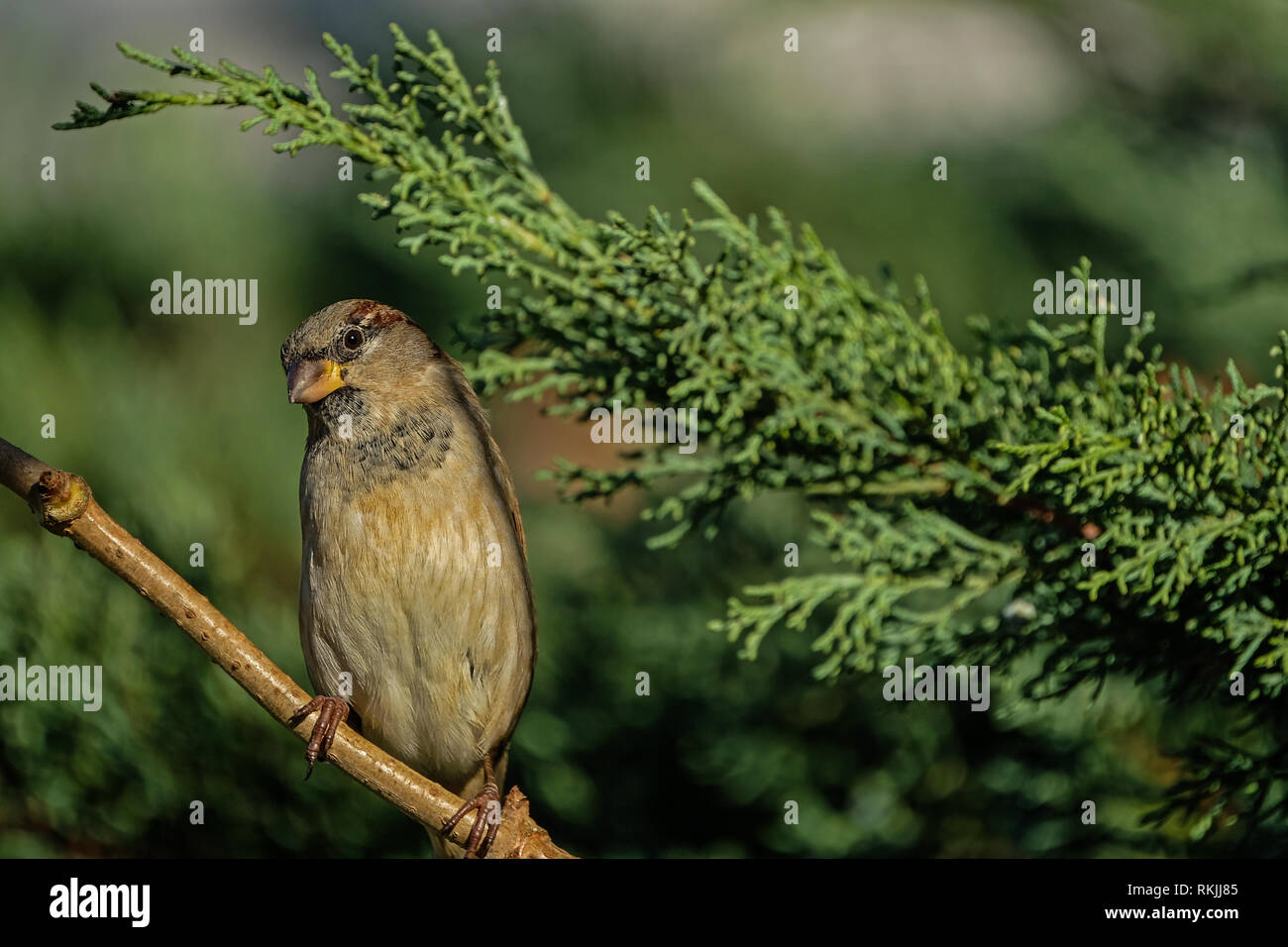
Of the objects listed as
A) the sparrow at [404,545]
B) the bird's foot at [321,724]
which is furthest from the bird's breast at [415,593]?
the bird's foot at [321,724]

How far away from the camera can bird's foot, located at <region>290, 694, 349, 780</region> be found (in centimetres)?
110

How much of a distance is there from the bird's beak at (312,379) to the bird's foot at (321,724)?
11.8 inches

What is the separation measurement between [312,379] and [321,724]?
0.35m

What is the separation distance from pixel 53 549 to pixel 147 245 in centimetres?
86

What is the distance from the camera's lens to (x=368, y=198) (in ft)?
3.58

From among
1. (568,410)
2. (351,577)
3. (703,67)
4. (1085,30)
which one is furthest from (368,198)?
(703,67)

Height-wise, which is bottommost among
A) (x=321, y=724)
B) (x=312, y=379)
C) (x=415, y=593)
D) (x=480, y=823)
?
(x=480, y=823)

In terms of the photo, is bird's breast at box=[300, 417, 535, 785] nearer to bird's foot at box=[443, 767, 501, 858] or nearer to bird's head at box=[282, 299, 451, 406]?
bird's head at box=[282, 299, 451, 406]

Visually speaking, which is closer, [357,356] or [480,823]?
[480,823]

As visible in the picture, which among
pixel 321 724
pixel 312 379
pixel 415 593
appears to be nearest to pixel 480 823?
pixel 321 724

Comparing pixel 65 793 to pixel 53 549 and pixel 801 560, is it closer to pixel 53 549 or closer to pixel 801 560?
pixel 53 549

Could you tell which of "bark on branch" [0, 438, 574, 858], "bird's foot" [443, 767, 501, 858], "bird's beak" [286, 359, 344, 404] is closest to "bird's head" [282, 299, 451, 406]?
"bird's beak" [286, 359, 344, 404]

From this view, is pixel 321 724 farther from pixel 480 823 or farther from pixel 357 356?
pixel 357 356

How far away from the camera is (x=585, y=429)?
2.67 meters
